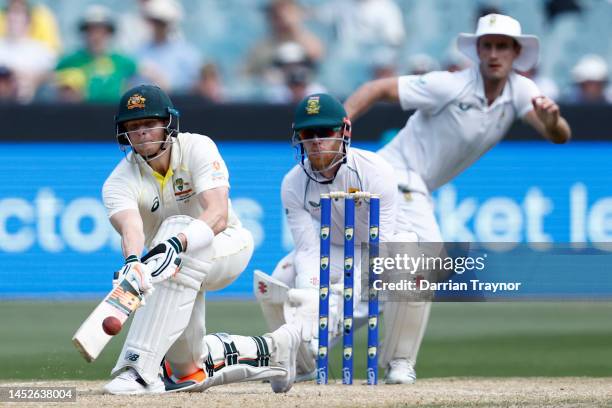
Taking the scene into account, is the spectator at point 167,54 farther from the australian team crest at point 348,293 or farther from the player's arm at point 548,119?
the australian team crest at point 348,293

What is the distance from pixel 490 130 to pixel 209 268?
2485mm

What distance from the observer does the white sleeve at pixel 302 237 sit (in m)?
6.38

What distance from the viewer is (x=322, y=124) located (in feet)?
20.6

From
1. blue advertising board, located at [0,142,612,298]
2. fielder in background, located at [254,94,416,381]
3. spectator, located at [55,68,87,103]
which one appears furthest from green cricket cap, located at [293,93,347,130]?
spectator, located at [55,68,87,103]

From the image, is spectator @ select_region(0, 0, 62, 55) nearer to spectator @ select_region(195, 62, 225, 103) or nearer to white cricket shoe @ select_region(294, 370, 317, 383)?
spectator @ select_region(195, 62, 225, 103)

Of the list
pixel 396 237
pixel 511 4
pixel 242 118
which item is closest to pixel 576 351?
pixel 396 237

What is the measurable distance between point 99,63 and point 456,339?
4.63 meters

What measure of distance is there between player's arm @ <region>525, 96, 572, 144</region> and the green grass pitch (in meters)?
1.29

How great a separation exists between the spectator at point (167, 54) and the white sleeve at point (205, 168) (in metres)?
6.39

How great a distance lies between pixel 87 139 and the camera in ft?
36.3

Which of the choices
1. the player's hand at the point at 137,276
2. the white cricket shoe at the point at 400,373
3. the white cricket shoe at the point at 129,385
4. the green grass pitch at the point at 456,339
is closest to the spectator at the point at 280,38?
the green grass pitch at the point at 456,339

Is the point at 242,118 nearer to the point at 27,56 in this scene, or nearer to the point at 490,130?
the point at 27,56

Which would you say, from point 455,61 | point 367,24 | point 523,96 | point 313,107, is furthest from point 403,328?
point 367,24

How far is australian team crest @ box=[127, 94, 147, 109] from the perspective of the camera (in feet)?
18.5
